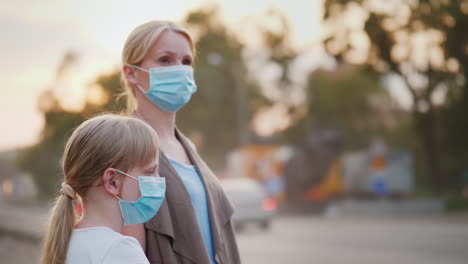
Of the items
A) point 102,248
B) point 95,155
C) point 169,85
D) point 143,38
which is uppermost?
point 143,38

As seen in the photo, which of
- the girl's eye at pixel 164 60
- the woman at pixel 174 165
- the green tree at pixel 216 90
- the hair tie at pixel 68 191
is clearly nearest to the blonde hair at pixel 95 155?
the hair tie at pixel 68 191

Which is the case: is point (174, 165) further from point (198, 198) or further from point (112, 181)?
point (112, 181)

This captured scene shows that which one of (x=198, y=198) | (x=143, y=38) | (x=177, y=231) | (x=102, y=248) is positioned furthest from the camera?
(x=143, y=38)

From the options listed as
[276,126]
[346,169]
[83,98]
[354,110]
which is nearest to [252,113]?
[276,126]

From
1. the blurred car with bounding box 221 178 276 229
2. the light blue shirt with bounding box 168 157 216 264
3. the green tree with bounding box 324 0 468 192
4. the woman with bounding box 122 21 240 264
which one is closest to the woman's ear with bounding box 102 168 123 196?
the woman with bounding box 122 21 240 264

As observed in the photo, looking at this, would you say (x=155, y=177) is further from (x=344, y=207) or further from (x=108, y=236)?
(x=344, y=207)

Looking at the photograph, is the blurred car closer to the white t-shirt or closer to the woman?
the woman

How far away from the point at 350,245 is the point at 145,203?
13783 millimetres

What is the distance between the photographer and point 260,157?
3916cm

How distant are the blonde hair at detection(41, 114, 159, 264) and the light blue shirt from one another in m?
0.55

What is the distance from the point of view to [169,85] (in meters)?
3.51

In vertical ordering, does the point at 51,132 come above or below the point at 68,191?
below

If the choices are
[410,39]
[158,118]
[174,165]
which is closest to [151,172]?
[174,165]

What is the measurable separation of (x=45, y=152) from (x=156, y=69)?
79.3 m
